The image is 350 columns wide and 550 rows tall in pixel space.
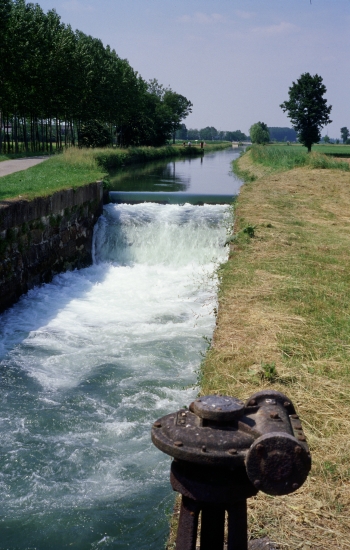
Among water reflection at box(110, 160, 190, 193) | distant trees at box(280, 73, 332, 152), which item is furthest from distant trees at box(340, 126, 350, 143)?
water reflection at box(110, 160, 190, 193)

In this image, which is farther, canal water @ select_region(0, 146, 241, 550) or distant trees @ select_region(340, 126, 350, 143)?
distant trees @ select_region(340, 126, 350, 143)

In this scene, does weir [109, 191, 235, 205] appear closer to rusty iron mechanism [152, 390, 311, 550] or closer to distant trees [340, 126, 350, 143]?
rusty iron mechanism [152, 390, 311, 550]

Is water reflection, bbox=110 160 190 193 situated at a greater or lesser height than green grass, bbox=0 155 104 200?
lesser

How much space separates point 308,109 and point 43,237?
48.5m

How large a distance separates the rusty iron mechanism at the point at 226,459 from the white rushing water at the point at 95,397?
2310mm

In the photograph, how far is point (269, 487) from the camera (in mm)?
1958

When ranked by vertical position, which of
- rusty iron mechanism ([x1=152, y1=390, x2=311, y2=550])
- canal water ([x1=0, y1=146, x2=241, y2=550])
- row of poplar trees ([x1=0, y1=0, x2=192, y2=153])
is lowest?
canal water ([x1=0, y1=146, x2=241, y2=550])

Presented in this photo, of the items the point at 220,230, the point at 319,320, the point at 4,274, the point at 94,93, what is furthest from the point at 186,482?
the point at 94,93

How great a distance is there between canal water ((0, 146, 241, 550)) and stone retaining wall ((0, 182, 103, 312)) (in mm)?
325

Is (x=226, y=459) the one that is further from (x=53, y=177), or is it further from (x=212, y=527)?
(x=53, y=177)

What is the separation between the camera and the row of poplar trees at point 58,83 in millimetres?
30281

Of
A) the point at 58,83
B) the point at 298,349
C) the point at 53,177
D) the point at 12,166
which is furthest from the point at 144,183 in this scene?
the point at 298,349

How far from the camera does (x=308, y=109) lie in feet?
184

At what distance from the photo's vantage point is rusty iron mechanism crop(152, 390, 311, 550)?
1.94 metres
